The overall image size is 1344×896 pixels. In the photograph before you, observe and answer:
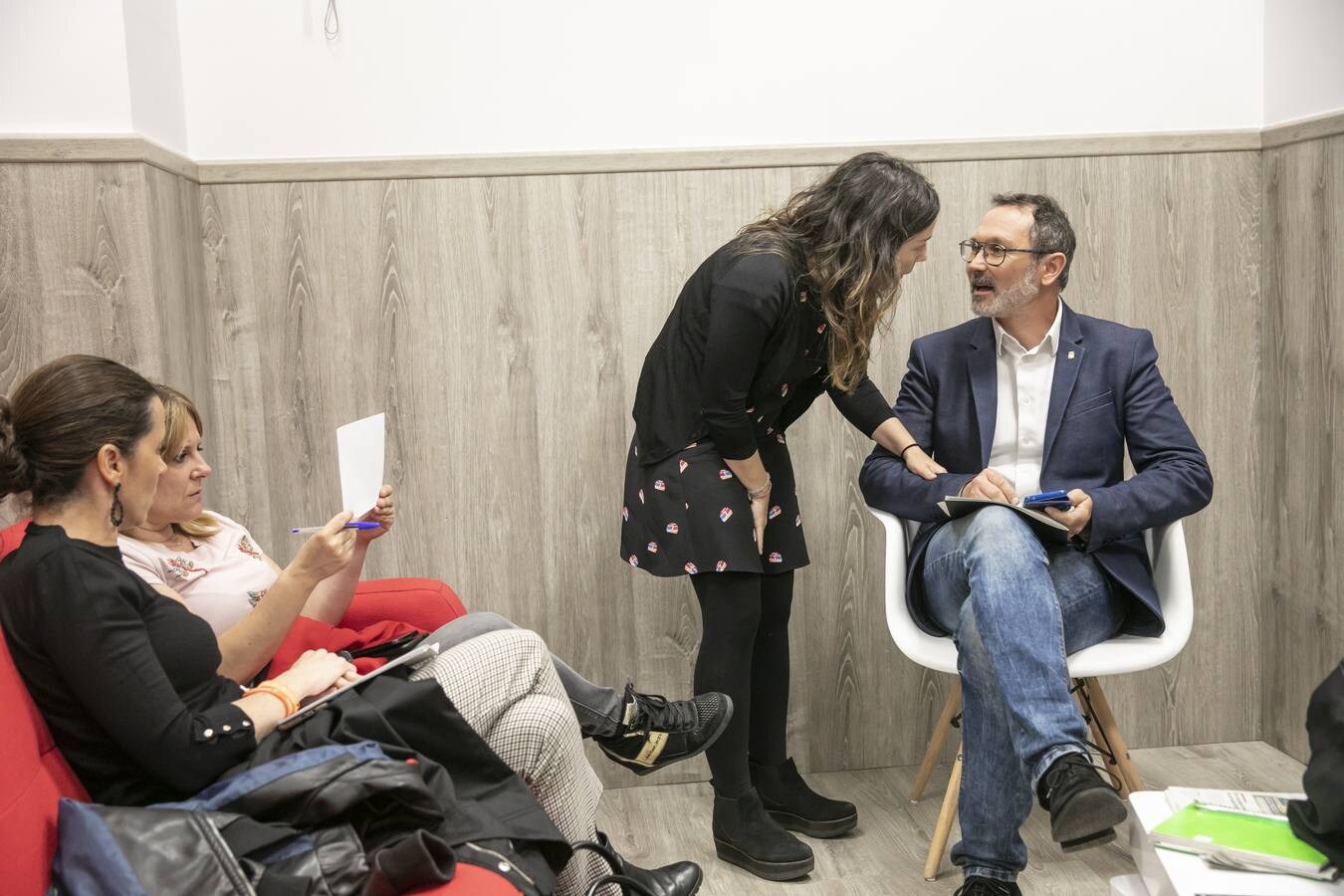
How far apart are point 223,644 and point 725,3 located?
1.90 m

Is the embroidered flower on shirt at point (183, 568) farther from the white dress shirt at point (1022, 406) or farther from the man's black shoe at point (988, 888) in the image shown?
the white dress shirt at point (1022, 406)

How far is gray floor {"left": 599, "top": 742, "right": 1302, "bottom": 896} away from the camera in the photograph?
7.70 ft

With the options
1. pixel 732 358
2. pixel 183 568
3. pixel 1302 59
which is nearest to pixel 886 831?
pixel 732 358

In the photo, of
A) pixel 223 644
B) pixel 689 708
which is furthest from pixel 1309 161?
pixel 223 644

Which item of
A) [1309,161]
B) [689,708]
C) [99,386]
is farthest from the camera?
[1309,161]

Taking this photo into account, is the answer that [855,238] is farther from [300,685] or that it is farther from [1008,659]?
[300,685]

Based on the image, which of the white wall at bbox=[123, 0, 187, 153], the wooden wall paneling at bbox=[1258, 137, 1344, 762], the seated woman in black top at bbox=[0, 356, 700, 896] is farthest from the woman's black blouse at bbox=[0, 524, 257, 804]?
the wooden wall paneling at bbox=[1258, 137, 1344, 762]

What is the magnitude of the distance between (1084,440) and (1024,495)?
171mm

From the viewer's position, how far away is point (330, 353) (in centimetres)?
280

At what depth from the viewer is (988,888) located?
2148 mm

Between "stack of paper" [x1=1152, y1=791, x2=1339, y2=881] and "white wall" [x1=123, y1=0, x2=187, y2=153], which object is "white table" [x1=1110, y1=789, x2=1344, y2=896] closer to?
"stack of paper" [x1=1152, y1=791, x2=1339, y2=881]

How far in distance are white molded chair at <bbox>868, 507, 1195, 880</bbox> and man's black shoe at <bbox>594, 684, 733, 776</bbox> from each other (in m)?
0.41

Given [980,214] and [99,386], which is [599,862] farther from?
[980,214]

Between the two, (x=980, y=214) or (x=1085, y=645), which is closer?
(x=1085, y=645)
